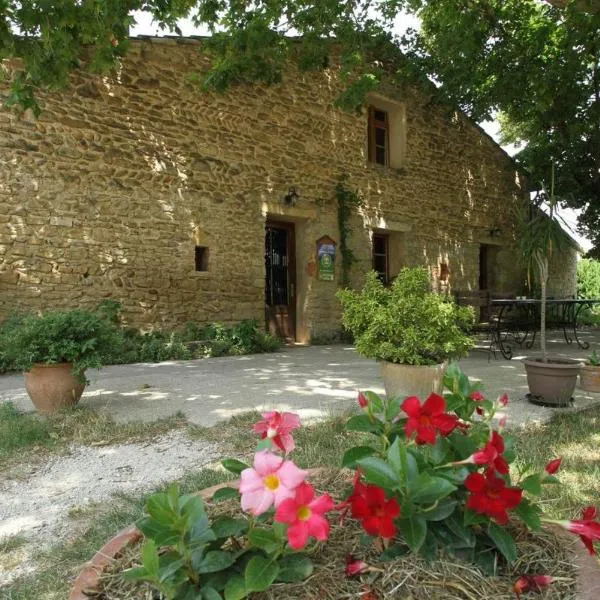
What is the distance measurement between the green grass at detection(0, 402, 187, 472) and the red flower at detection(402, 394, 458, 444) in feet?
7.96

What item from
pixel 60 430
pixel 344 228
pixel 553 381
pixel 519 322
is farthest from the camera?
pixel 344 228

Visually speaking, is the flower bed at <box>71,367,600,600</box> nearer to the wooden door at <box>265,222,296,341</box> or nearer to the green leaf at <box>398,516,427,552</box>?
the green leaf at <box>398,516,427,552</box>

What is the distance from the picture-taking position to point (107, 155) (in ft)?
20.4

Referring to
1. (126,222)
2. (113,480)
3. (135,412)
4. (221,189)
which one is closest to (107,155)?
(126,222)

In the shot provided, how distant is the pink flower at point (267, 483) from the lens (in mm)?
762

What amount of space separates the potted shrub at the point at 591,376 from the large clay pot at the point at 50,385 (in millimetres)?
4280

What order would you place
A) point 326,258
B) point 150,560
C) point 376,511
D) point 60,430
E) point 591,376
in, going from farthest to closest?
1. point 326,258
2. point 591,376
3. point 60,430
4. point 376,511
5. point 150,560

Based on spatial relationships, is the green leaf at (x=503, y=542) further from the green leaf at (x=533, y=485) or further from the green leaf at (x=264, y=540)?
the green leaf at (x=264, y=540)

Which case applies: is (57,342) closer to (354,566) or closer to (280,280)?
(354,566)

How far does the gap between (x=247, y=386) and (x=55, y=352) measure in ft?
5.60

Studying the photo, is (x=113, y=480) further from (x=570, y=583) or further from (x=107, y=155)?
(x=107, y=155)

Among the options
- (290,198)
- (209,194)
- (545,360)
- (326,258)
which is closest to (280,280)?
(326,258)

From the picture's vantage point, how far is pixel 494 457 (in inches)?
34.5

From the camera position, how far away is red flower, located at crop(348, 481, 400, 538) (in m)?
0.82
